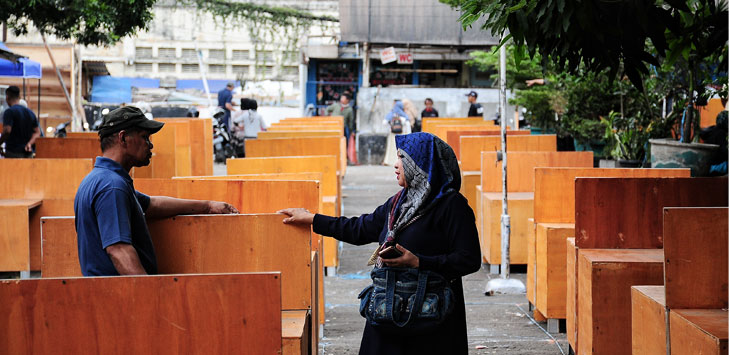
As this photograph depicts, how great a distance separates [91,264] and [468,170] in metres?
8.03

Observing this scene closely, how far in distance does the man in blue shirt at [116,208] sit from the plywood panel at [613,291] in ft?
8.83

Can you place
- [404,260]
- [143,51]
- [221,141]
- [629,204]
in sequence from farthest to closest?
[143,51] < [221,141] < [629,204] < [404,260]

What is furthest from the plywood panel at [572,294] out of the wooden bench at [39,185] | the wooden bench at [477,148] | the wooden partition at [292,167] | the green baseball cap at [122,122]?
the wooden bench at [39,185]

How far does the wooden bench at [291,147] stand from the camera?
11.6m

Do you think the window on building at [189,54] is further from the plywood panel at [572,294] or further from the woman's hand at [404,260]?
the woman's hand at [404,260]

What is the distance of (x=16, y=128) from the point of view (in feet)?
44.8

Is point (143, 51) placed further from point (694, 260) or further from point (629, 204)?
point (694, 260)

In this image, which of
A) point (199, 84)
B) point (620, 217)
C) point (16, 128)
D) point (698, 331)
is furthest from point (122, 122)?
point (199, 84)

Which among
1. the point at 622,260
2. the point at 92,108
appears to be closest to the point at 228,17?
the point at 92,108

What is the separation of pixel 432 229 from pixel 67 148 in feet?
22.9

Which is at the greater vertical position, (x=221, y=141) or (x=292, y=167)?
(x=221, y=141)

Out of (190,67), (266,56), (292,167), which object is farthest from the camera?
(190,67)

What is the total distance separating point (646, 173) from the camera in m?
7.28

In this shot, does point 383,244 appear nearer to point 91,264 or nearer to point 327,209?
point 91,264
